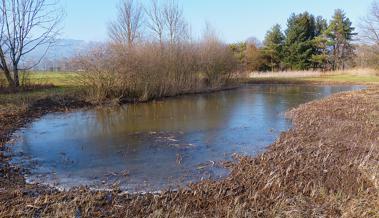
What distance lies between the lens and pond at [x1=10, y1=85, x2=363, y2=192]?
228 inches

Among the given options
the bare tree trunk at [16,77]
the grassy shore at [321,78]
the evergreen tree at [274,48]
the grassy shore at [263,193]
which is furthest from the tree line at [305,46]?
the grassy shore at [263,193]

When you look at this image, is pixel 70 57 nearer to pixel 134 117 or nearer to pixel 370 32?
pixel 134 117

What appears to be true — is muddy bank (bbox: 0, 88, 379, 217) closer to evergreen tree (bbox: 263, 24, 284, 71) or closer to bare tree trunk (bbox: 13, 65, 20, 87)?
bare tree trunk (bbox: 13, 65, 20, 87)

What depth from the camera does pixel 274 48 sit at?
142 ft

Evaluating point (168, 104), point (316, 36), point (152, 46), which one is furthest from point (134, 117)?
point (316, 36)

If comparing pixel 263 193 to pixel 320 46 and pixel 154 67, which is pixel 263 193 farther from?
pixel 320 46

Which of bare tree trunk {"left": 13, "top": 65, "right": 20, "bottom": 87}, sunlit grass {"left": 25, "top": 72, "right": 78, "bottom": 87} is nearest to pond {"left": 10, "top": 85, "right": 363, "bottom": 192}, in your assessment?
sunlit grass {"left": 25, "top": 72, "right": 78, "bottom": 87}

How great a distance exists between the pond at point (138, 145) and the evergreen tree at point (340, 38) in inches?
1360

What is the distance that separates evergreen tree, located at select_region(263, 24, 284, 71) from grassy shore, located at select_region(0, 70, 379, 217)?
37200 millimetres

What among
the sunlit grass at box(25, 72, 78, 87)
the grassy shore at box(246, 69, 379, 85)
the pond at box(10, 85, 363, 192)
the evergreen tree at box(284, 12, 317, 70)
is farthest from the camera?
the evergreen tree at box(284, 12, 317, 70)

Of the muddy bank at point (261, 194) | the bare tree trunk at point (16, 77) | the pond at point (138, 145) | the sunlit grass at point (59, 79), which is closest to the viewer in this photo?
the muddy bank at point (261, 194)

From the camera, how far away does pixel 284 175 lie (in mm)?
5238

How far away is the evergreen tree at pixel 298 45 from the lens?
1678 inches

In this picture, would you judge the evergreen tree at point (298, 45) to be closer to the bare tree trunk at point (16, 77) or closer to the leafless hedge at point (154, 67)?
the leafless hedge at point (154, 67)
